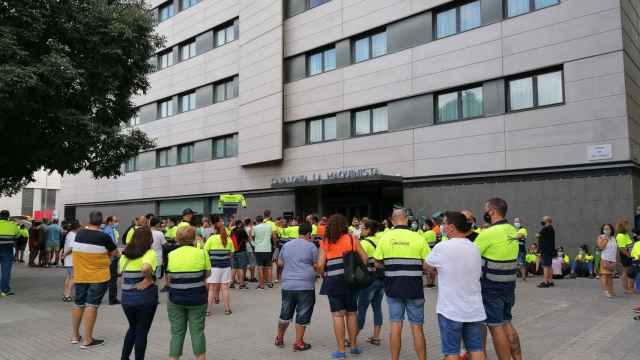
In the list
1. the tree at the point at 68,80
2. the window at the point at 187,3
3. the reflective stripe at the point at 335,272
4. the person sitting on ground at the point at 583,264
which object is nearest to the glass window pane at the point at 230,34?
the window at the point at 187,3

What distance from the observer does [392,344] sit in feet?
19.3

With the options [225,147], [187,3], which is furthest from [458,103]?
[187,3]

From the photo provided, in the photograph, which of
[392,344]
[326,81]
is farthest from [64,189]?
[392,344]

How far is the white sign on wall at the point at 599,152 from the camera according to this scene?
15.8m

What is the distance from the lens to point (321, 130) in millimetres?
24891

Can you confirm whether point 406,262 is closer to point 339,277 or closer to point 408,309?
point 408,309

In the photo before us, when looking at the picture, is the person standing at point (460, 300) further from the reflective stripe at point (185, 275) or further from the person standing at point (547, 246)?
the person standing at point (547, 246)

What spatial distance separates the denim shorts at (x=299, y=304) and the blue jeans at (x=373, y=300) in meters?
0.80

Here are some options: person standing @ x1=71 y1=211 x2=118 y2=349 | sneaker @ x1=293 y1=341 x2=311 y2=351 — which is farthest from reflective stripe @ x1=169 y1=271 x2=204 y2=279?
person standing @ x1=71 y1=211 x2=118 y2=349

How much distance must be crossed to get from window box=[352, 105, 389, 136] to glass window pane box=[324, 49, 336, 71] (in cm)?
303

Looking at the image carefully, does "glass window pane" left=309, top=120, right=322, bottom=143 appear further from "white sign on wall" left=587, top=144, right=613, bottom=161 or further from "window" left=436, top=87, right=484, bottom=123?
"white sign on wall" left=587, top=144, right=613, bottom=161

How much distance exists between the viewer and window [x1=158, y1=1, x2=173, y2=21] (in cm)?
3650

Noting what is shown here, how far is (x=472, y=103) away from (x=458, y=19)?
357 centimetres

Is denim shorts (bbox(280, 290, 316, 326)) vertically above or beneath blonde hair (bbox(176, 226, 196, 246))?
beneath
